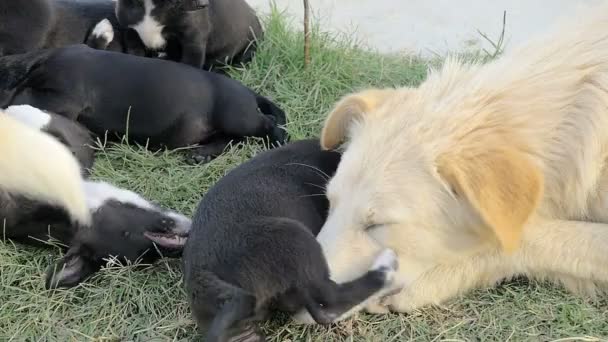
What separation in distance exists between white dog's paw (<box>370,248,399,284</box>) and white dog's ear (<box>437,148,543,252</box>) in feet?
1.25

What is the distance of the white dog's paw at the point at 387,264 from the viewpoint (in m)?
2.56

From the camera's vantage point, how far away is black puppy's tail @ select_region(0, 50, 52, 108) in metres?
3.91

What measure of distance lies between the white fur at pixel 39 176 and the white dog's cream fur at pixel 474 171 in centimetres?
114

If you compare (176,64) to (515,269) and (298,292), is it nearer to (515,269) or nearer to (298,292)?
(298,292)

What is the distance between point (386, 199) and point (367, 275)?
29 centimetres

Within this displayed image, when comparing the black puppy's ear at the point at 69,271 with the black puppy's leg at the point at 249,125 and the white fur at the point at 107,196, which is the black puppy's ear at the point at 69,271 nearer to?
the white fur at the point at 107,196

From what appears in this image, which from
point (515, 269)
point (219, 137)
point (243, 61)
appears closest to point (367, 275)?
point (515, 269)

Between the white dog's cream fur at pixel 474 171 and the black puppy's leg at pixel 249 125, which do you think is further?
the black puppy's leg at pixel 249 125

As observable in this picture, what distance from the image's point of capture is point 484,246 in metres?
2.68

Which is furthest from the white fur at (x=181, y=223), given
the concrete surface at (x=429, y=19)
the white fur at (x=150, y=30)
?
the concrete surface at (x=429, y=19)

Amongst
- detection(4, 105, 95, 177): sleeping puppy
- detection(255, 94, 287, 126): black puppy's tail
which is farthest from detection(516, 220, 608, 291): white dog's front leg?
detection(4, 105, 95, 177): sleeping puppy

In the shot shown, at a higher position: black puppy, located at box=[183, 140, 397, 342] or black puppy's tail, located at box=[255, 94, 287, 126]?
black puppy, located at box=[183, 140, 397, 342]

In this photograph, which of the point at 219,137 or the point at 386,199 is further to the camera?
the point at 219,137

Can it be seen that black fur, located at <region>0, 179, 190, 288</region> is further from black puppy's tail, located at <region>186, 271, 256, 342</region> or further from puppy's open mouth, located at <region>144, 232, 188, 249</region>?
black puppy's tail, located at <region>186, 271, 256, 342</region>
